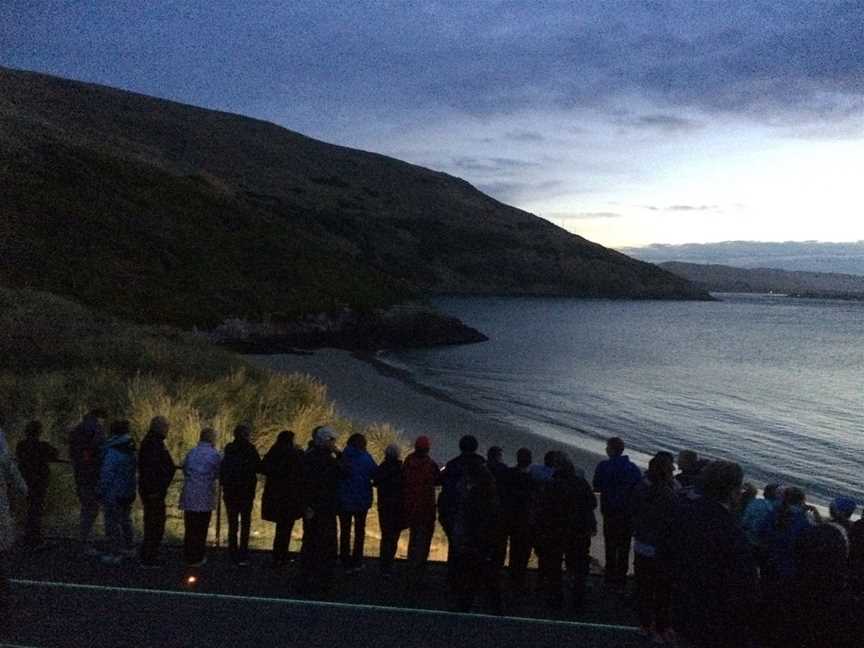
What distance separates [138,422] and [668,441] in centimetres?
1827

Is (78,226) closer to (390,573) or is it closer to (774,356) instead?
(390,573)

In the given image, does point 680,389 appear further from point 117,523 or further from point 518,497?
point 117,523

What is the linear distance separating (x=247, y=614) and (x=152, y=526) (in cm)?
178

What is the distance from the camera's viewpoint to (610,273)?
143 metres

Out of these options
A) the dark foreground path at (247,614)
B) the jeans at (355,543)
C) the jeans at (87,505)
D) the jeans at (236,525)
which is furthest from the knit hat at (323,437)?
the jeans at (87,505)

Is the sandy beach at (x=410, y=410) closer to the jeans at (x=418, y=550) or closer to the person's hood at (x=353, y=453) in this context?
the jeans at (x=418, y=550)

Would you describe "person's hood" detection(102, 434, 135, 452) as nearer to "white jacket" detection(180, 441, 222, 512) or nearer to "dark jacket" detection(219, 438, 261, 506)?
"white jacket" detection(180, 441, 222, 512)

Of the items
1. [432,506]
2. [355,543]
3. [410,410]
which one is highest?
[432,506]

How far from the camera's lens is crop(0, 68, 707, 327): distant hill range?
3925cm

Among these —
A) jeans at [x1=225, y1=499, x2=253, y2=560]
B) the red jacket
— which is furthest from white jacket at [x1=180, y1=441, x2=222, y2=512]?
the red jacket

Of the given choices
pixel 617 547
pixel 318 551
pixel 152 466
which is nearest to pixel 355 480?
pixel 318 551

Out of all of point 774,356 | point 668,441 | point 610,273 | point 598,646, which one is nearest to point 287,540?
point 598,646

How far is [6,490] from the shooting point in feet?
18.2

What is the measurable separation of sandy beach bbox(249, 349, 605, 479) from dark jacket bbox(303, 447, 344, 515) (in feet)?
37.2
